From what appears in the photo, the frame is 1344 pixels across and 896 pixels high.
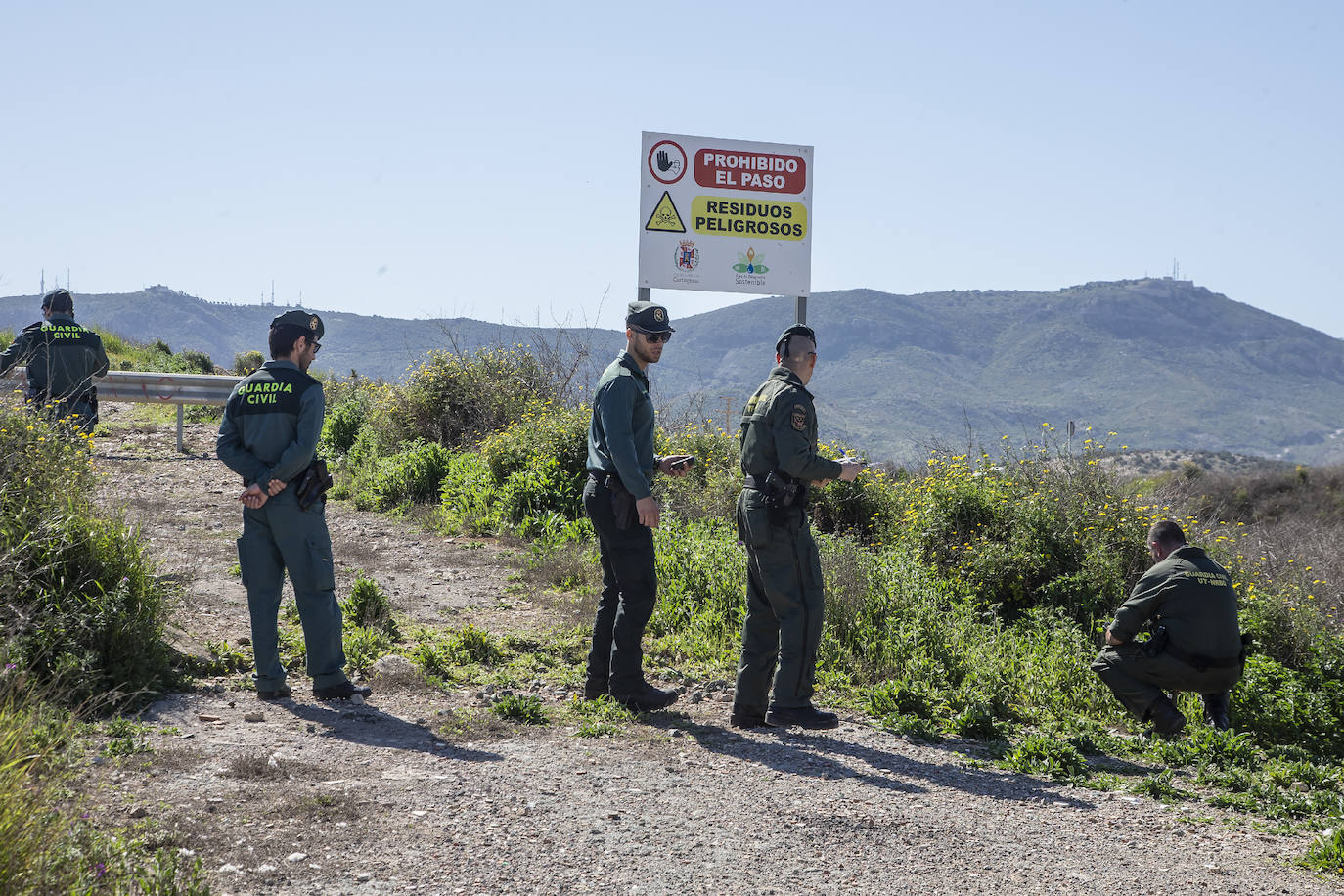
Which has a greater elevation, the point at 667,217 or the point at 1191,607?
the point at 667,217

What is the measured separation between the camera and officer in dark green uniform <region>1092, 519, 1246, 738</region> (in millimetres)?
6617

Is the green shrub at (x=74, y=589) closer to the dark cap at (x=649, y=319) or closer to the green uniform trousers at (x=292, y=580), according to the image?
the green uniform trousers at (x=292, y=580)

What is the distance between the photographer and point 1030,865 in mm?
3889

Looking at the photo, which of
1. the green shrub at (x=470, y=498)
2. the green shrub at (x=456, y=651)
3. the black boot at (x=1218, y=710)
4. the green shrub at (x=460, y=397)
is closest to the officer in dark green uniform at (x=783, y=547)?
the green shrub at (x=456, y=651)

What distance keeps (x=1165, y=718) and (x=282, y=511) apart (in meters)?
5.20

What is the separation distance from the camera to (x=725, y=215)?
12.2 m

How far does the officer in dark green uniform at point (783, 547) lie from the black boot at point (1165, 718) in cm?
232

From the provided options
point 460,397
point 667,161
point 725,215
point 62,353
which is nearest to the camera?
point 62,353

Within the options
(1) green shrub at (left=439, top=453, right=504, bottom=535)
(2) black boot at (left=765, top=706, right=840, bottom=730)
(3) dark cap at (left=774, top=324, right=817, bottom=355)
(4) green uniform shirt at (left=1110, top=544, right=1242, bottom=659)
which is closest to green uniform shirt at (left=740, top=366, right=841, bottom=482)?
(3) dark cap at (left=774, top=324, right=817, bottom=355)

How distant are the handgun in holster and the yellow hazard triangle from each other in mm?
7276

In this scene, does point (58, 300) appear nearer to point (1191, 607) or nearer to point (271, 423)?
point (271, 423)

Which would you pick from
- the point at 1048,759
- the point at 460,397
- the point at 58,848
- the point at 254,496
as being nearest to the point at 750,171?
the point at 460,397

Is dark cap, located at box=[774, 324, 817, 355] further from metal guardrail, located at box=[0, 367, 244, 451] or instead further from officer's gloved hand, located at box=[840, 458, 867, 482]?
metal guardrail, located at box=[0, 367, 244, 451]

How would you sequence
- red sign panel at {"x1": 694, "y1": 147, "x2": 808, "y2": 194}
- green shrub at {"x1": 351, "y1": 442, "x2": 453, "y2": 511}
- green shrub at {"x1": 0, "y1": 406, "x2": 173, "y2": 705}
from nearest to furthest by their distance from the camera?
green shrub at {"x1": 0, "y1": 406, "x2": 173, "y2": 705} → red sign panel at {"x1": 694, "y1": 147, "x2": 808, "y2": 194} → green shrub at {"x1": 351, "y1": 442, "x2": 453, "y2": 511}
